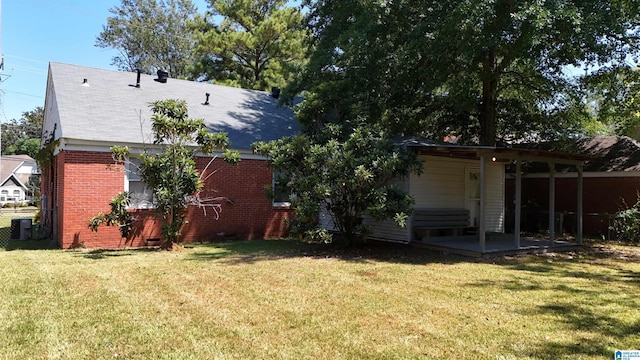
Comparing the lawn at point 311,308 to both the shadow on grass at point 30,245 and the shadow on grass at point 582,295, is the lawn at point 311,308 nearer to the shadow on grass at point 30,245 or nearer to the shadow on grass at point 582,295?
the shadow on grass at point 582,295

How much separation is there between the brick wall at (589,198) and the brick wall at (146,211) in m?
10.4

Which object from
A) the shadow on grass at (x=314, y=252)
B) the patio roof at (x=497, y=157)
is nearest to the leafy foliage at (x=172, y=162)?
the shadow on grass at (x=314, y=252)

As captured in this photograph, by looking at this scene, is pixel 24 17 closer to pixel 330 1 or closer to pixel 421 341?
pixel 330 1

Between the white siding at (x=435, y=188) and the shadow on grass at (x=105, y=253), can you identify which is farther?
the white siding at (x=435, y=188)

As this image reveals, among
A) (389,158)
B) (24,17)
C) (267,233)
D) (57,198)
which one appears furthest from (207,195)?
(24,17)

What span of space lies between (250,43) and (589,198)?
17880 millimetres

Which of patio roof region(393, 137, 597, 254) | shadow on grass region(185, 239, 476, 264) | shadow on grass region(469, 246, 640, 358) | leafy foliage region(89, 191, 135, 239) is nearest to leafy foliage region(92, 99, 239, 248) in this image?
leafy foliage region(89, 191, 135, 239)

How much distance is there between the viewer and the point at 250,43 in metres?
24.1

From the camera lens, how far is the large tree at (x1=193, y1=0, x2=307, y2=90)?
24.2 meters

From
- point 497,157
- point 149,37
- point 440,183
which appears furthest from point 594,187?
point 149,37

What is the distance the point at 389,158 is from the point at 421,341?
5709mm

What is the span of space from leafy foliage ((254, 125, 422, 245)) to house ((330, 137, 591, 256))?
40.3 inches

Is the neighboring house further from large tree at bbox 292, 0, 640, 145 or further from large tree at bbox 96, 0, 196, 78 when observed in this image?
large tree at bbox 96, 0, 196, 78

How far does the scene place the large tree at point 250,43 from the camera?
2425 centimetres
